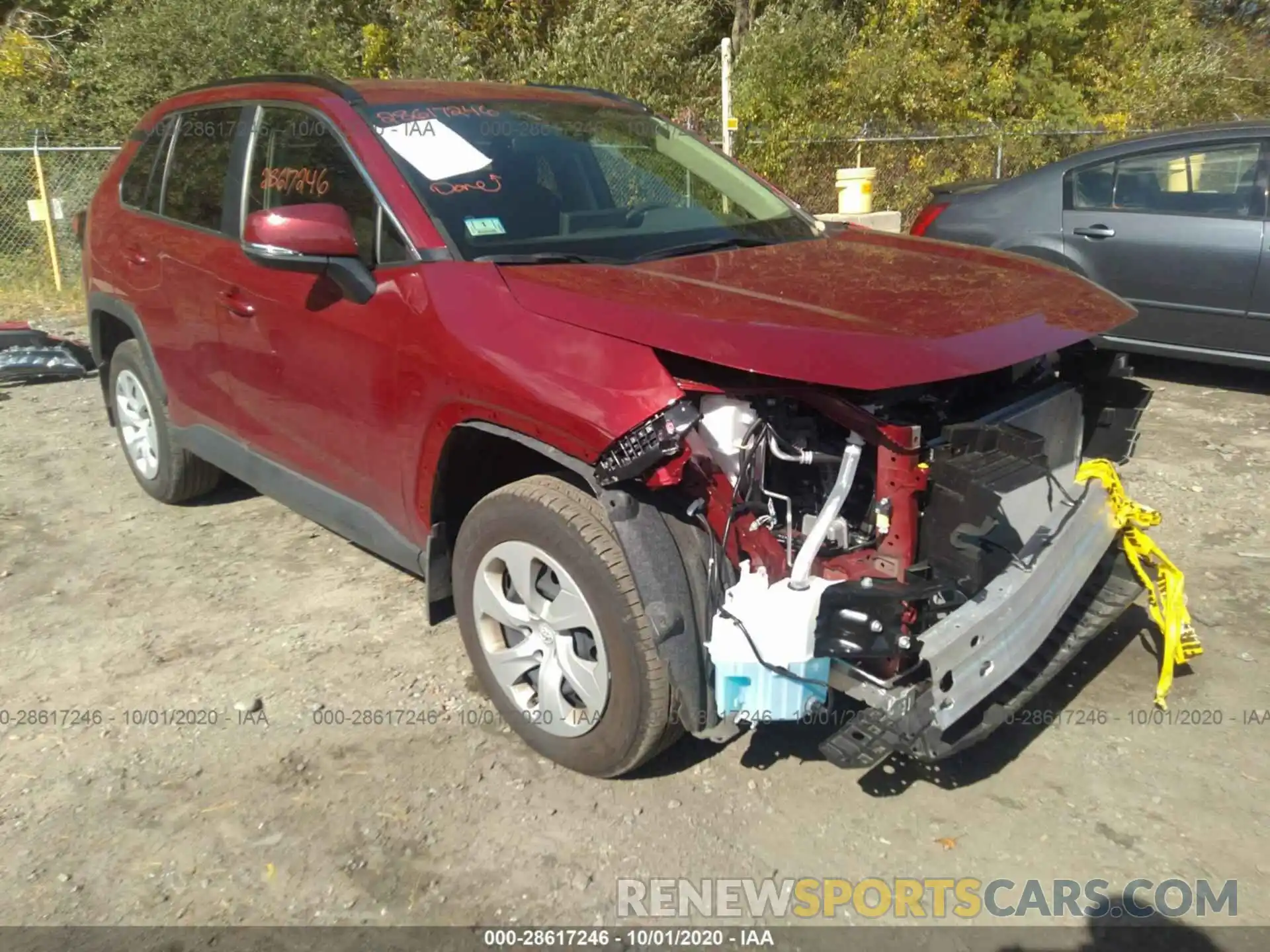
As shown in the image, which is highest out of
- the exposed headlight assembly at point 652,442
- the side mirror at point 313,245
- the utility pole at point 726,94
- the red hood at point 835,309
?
the utility pole at point 726,94

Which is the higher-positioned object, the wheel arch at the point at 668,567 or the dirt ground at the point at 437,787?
the wheel arch at the point at 668,567

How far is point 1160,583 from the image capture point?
3.40 m

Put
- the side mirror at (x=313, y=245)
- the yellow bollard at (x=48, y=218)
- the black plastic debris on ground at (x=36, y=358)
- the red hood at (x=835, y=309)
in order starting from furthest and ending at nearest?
the yellow bollard at (x=48, y=218), the black plastic debris on ground at (x=36, y=358), the side mirror at (x=313, y=245), the red hood at (x=835, y=309)

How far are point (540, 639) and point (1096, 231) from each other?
530cm

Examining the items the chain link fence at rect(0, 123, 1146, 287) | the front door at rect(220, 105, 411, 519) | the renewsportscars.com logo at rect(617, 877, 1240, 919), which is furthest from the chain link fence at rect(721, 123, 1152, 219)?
the renewsportscars.com logo at rect(617, 877, 1240, 919)

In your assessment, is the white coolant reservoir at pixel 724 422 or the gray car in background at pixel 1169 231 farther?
the gray car in background at pixel 1169 231

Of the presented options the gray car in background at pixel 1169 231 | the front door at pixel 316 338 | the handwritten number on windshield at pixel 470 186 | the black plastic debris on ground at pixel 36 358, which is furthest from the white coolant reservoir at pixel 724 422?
the black plastic debris on ground at pixel 36 358

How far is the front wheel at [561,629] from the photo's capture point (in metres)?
2.68

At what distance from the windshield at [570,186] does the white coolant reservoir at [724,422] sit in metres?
0.81

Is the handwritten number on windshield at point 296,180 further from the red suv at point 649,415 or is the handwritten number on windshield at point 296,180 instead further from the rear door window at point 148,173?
the rear door window at point 148,173

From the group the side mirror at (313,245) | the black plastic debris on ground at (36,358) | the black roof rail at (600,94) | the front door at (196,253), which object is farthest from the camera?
the black plastic debris on ground at (36,358)

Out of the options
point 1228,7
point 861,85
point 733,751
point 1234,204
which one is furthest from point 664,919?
point 1228,7

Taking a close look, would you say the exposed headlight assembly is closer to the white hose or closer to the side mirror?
the white hose

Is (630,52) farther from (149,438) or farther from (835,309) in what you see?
(835,309)
